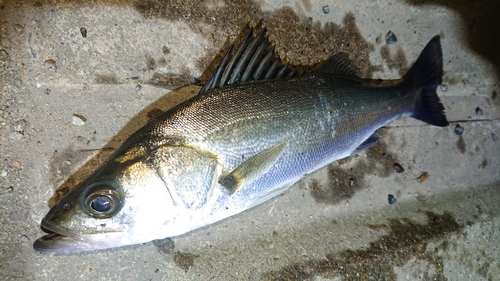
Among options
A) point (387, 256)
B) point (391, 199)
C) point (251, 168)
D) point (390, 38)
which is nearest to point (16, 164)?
point (251, 168)

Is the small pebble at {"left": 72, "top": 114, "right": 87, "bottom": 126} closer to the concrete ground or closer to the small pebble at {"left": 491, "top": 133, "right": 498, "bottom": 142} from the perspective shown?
the concrete ground

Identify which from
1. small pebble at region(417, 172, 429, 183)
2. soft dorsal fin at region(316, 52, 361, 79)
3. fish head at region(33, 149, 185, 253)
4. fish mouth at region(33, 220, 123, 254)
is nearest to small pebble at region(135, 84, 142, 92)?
fish head at region(33, 149, 185, 253)

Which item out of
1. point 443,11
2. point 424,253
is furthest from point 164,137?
point 443,11

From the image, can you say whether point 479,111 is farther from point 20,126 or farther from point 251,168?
point 20,126

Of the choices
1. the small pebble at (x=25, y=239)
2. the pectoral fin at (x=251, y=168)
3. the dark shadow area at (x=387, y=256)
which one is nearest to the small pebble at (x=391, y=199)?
the dark shadow area at (x=387, y=256)

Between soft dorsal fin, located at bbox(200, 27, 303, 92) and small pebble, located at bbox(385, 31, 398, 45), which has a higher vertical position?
small pebble, located at bbox(385, 31, 398, 45)

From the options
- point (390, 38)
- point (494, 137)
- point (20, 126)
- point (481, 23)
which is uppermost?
point (481, 23)

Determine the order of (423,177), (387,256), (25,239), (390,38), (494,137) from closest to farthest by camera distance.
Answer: (25,239) < (387,256) < (390,38) < (423,177) < (494,137)
